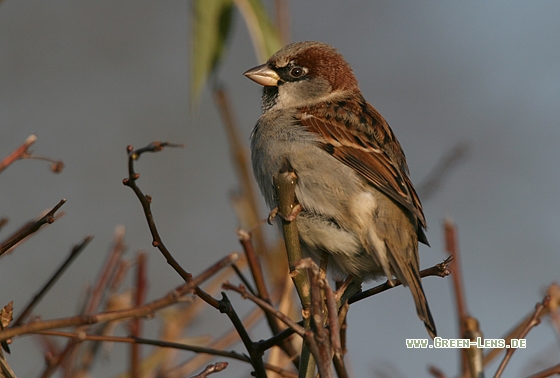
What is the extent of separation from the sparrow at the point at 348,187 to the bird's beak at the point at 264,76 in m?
0.18

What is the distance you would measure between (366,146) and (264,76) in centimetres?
65

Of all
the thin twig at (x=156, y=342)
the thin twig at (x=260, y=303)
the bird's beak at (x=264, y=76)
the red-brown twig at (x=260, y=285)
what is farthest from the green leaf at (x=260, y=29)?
the thin twig at (x=260, y=303)

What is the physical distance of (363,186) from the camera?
2617 millimetres

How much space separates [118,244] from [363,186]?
0.94m

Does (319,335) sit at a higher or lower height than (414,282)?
higher

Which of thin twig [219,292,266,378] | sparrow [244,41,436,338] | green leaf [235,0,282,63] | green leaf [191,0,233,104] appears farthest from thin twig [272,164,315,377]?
green leaf [235,0,282,63]

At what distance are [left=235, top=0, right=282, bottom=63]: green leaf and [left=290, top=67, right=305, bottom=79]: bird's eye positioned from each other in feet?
1.97

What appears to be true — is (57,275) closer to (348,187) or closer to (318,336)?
(318,336)

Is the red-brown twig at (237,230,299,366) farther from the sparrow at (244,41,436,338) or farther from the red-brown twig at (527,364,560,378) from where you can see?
the red-brown twig at (527,364,560,378)

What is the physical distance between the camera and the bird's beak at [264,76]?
3209 mm

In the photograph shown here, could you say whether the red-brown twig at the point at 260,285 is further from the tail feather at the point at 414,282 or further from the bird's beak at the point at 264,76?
the bird's beak at the point at 264,76

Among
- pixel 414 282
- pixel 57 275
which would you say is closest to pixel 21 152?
pixel 57 275

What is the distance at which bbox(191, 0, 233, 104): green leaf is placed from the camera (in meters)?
2.51

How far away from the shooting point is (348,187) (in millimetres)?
2584
